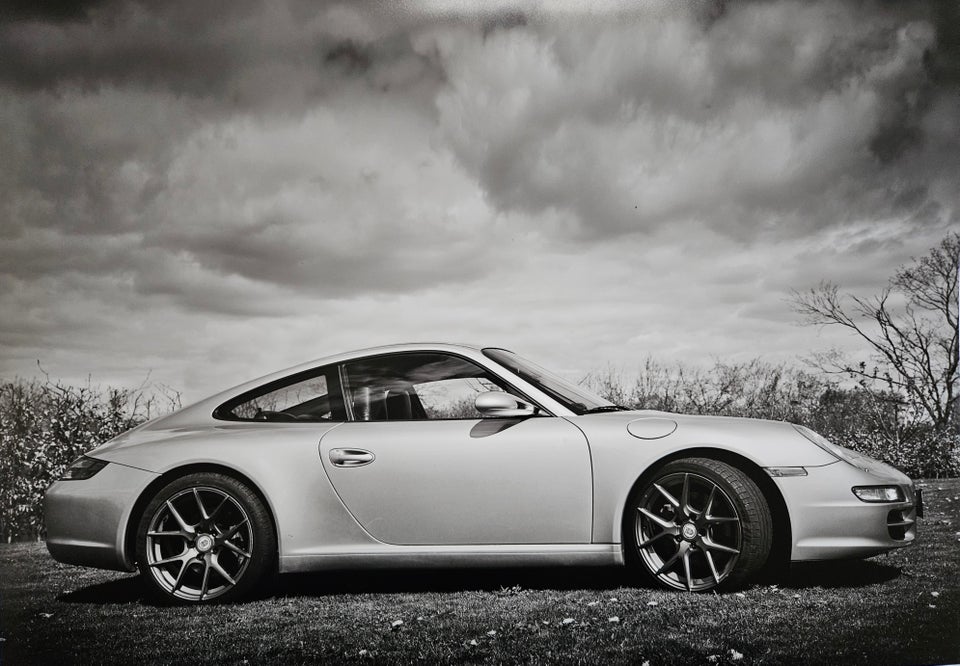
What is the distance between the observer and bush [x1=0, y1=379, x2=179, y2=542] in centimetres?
417

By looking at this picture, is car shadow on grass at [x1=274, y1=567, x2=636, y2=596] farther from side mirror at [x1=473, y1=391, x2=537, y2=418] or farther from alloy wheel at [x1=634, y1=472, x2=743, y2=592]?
side mirror at [x1=473, y1=391, x2=537, y2=418]

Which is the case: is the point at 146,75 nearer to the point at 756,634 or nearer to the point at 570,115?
the point at 570,115

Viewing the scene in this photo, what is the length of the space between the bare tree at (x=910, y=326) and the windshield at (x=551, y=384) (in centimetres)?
194

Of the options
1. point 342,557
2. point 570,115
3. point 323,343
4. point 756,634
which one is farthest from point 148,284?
point 756,634

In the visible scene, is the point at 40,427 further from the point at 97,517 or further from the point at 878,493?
the point at 878,493

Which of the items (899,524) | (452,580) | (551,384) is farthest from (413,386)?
(899,524)

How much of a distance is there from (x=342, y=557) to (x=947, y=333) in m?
4.22

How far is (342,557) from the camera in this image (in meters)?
3.29

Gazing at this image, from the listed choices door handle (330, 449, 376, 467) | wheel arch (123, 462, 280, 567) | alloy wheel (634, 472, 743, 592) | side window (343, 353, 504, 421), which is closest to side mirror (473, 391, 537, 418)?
side window (343, 353, 504, 421)

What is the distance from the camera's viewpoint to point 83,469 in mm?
3447

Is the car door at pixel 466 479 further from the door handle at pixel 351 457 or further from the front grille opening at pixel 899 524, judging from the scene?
the front grille opening at pixel 899 524

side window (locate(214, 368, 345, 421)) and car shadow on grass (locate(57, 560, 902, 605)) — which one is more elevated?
side window (locate(214, 368, 345, 421))

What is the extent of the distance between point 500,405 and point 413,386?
54cm

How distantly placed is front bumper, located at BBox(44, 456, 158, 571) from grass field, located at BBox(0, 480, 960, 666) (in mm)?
247
